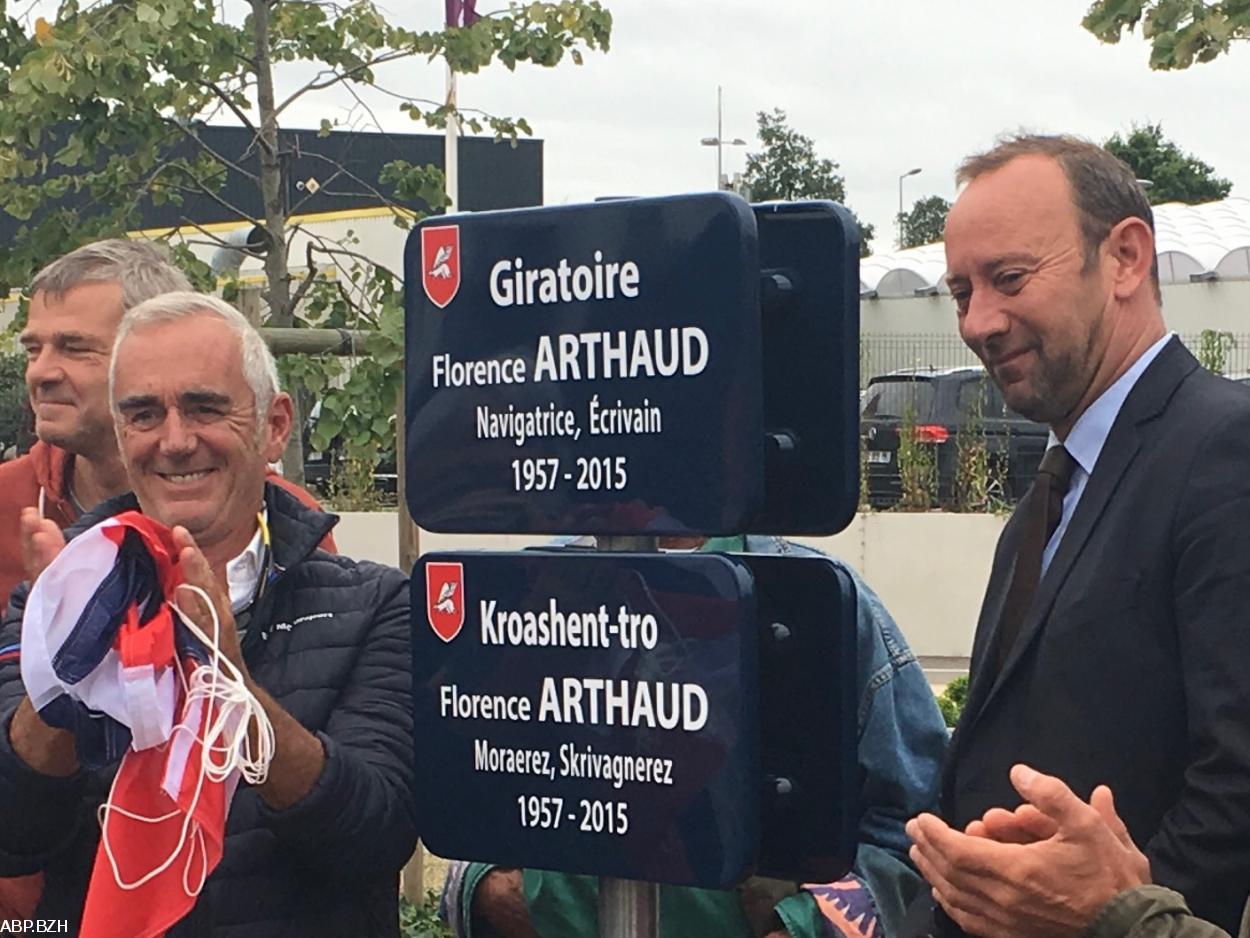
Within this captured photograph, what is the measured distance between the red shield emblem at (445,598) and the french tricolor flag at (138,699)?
0.97ft

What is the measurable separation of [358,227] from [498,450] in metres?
14.7

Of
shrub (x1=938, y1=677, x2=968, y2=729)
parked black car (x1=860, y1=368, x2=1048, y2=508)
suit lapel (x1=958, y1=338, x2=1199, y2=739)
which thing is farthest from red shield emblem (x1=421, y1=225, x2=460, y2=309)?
parked black car (x1=860, y1=368, x2=1048, y2=508)

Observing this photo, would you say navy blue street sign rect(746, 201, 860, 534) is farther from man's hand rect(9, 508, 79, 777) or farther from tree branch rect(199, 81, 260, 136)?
tree branch rect(199, 81, 260, 136)

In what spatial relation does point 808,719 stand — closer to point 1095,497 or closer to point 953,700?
point 1095,497

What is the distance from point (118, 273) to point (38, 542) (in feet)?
3.65

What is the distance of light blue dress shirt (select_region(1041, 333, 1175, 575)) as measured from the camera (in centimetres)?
256

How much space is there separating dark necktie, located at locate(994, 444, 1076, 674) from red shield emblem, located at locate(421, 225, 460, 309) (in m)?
0.93

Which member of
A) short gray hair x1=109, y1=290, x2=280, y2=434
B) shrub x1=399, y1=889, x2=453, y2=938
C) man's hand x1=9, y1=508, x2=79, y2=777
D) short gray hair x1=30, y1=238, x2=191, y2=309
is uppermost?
short gray hair x1=30, y1=238, x2=191, y2=309

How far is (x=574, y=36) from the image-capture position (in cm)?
630

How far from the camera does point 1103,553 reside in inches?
93.0

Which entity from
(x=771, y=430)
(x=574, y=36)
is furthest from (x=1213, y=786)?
(x=574, y=36)

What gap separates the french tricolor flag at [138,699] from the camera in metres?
2.22

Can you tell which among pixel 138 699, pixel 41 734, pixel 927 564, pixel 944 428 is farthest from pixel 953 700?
pixel 944 428

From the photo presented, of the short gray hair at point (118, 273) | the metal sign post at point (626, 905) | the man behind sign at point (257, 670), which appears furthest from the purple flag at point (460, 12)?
the metal sign post at point (626, 905)
